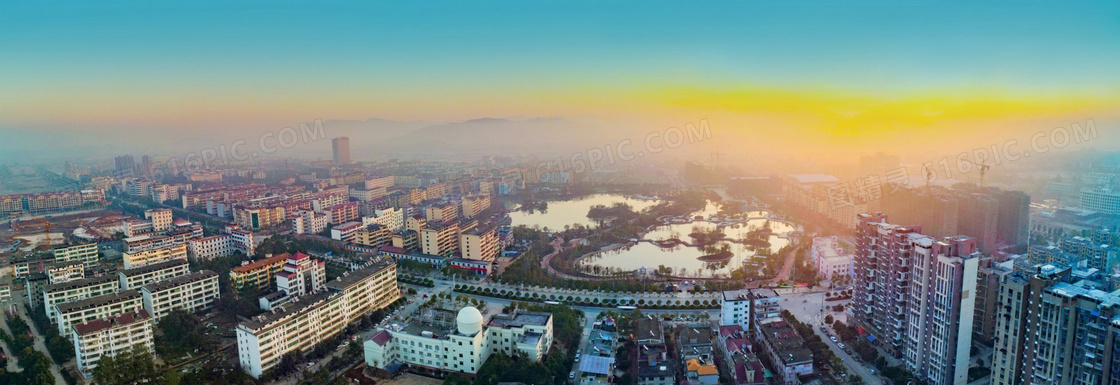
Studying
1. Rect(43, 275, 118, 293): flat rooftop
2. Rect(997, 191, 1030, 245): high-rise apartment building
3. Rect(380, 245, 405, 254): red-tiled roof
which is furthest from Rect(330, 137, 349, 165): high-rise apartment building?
Rect(997, 191, 1030, 245): high-rise apartment building

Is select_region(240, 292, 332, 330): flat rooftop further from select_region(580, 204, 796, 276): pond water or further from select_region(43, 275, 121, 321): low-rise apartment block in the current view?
select_region(580, 204, 796, 276): pond water

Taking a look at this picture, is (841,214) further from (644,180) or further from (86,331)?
(86,331)

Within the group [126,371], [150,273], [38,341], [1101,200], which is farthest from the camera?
[1101,200]

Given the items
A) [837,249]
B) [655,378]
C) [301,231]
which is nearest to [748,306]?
[655,378]

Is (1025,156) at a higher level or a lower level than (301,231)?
higher

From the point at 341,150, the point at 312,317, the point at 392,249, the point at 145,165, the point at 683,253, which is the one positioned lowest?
the point at 683,253

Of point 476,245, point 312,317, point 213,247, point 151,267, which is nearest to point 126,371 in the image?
point 312,317

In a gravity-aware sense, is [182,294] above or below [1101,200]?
below

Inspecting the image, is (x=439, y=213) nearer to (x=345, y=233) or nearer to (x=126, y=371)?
(x=345, y=233)
